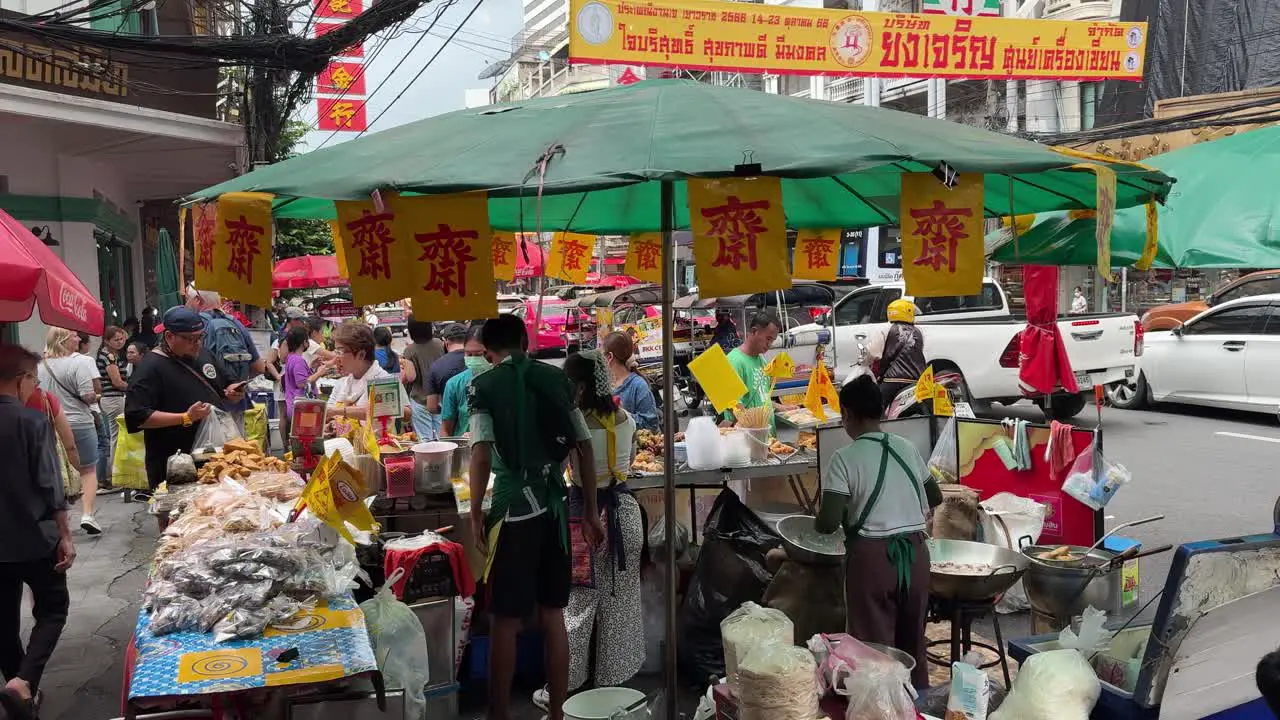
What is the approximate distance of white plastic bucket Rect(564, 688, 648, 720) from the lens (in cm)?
416

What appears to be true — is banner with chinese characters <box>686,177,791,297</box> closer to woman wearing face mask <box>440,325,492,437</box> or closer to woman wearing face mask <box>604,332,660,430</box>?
woman wearing face mask <box>604,332,660,430</box>

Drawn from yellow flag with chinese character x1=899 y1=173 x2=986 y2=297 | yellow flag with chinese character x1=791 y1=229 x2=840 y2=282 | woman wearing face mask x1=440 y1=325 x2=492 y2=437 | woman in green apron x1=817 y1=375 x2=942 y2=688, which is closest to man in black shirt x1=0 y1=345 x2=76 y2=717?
woman wearing face mask x1=440 y1=325 x2=492 y2=437

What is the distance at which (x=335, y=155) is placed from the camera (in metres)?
4.02

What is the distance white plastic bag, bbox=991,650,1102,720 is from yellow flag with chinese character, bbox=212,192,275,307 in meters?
3.38

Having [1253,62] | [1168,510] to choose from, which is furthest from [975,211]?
[1253,62]

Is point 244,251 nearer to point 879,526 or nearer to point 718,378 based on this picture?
point 879,526

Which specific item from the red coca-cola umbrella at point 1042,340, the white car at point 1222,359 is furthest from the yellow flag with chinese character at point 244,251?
the white car at point 1222,359

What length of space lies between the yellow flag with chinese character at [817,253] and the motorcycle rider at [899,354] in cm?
277

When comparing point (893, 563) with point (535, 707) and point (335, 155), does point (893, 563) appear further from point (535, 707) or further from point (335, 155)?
point (335, 155)

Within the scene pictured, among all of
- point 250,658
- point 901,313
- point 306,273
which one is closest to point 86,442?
point 250,658

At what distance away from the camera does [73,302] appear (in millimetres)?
4652

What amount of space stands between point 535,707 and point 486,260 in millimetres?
2607

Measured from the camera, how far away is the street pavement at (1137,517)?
5.68 m

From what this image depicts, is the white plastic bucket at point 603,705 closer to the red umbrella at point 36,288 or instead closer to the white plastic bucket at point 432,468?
the white plastic bucket at point 432,468
